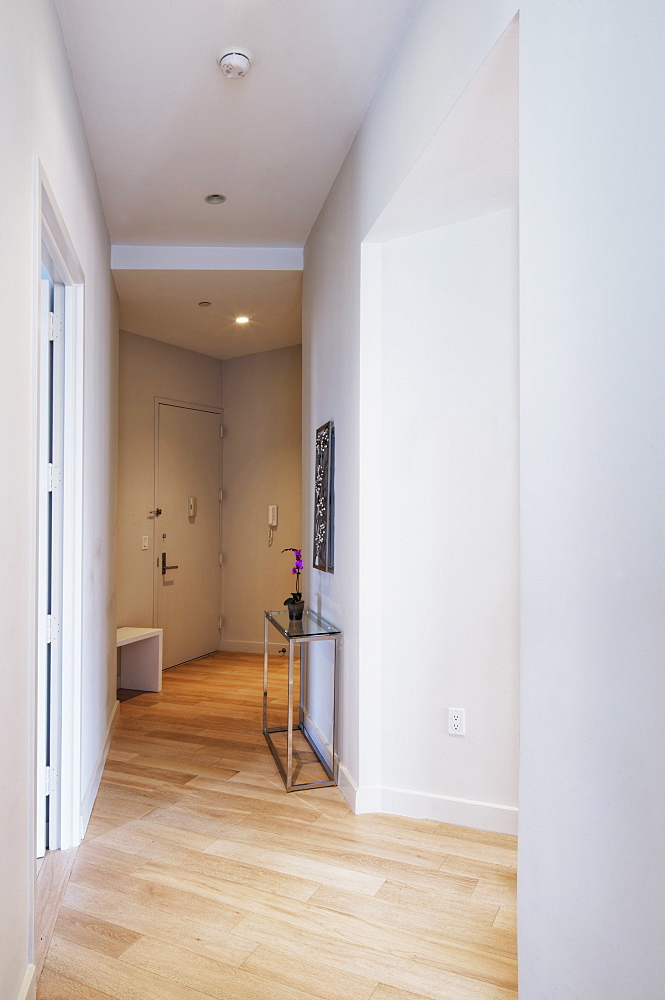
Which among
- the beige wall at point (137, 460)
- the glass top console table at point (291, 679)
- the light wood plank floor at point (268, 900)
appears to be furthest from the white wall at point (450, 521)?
the beige wall at point (137, 460)

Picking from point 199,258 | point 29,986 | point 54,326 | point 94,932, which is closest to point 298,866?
point 94,932

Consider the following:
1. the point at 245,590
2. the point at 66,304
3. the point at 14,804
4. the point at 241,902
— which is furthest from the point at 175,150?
the point at 245,590

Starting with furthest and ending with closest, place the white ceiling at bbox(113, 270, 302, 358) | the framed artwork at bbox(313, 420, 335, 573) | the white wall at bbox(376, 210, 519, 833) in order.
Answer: the white ceiling at bbox(113, 270, 302, 358) < the framed artwork at bbox(313, 420, 335, 573) < the white wall at bbox(376, 210, 519, 833)

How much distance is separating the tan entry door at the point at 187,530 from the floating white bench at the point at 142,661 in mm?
560

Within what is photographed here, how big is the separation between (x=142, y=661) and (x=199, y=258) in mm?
2750

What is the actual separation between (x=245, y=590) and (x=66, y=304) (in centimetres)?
398

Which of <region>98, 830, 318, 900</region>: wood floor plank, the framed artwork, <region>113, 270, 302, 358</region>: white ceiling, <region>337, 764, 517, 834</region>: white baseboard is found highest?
<region>113, 270, 302, 358</region>: white ceiling

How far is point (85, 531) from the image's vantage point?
112 inches

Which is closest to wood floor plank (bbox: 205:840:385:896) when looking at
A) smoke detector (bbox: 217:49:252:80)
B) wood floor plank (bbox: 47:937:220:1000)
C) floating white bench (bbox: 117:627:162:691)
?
wood floor plank (bbox: 47:937:220:1000)

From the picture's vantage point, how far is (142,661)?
16.5 feet

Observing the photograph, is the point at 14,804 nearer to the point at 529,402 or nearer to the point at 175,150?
the point at 529,402

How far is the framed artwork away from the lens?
3.37 metres

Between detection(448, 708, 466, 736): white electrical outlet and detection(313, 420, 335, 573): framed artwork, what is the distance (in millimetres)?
899

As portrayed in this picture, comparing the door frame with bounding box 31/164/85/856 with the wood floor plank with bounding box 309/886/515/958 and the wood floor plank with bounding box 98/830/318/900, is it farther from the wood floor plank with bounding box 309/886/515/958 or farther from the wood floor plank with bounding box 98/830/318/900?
the wood floor plank with bounding box 309/886/515/958
